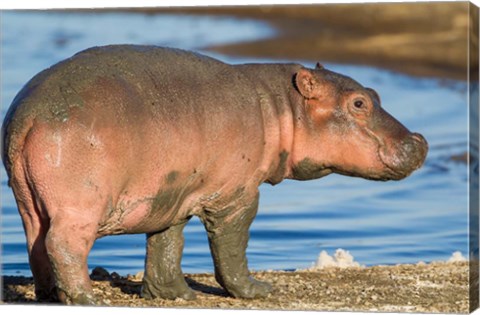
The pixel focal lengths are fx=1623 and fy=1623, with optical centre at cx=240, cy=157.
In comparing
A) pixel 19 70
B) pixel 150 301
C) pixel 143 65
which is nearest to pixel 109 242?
pixel 150 301

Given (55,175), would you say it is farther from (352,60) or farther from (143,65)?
(352,60)

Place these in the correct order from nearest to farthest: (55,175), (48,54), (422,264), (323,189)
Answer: (55,175) → (422,264) → (323,189) → (48,54)

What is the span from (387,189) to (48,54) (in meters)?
8.04

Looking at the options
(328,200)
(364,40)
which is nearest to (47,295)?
(328,200)

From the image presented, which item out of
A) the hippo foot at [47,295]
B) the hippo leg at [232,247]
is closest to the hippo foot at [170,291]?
the hippo leg at [232,247]

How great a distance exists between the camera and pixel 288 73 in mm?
10680

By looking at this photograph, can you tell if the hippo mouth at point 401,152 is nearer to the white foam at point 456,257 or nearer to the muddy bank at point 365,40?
the white foam at point 456,257

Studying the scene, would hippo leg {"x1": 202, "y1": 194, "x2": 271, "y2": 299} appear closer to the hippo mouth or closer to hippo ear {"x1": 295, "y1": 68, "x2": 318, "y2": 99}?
hippo ear {"x1": 295, "y1": 68, "x2": 318, "y2": 99}

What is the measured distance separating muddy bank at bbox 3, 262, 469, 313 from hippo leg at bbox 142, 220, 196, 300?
0.09m

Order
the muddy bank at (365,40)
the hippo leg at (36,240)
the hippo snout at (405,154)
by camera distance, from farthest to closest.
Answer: the muddy bank at (365,40) < the hippo snout at (405,154) < the hippo leg at (36,240)

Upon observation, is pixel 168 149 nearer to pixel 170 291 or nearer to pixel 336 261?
pixel 170 291

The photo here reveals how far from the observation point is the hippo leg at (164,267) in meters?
10.6

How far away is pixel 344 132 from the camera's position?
10477 mm

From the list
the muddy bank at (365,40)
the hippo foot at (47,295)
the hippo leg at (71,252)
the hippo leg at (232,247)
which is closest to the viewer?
the hippo leg at (71,252)
